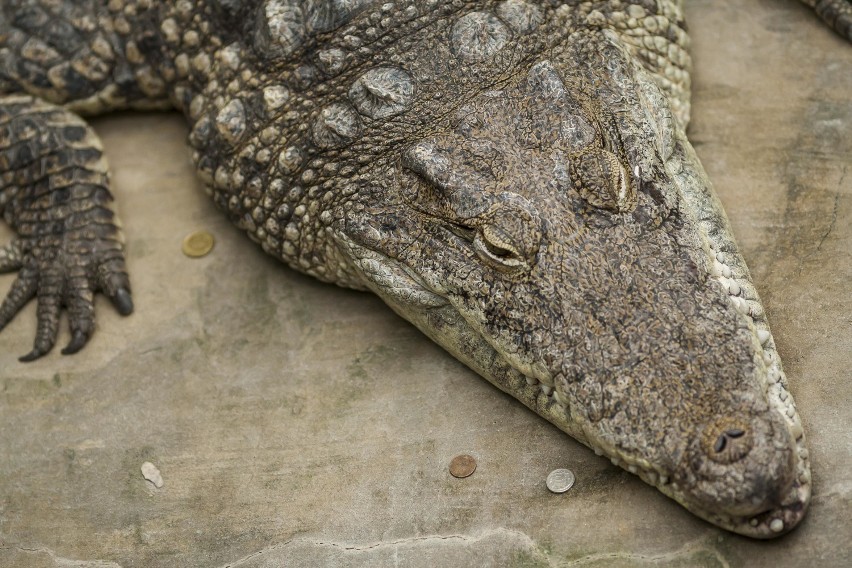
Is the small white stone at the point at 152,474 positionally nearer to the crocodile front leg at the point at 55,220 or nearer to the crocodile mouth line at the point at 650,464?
the crocodile front leg at the point at 55,220

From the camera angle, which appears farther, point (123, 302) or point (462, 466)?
point (123, 302)

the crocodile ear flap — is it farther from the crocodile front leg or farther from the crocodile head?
the crocodile front leg

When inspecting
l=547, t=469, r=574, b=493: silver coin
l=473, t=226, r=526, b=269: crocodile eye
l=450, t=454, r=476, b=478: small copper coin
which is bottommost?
l=450, t=454, r=476, b=478: small copper coin

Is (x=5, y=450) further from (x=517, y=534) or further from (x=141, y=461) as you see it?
(x=517, y=534)

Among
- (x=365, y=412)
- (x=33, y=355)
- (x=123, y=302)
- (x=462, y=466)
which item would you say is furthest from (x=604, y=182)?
(x=33, y=355)

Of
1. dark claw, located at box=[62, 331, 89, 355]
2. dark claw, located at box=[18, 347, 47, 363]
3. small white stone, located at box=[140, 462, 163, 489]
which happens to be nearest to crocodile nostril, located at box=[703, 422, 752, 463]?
small white stone, located at box=[140, 462, 163, 489]

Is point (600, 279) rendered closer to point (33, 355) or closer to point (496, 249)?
point (496, 249)

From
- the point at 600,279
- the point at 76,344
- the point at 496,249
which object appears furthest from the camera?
the point at 76,344

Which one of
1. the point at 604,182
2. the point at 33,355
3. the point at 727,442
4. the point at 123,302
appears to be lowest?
the point at 33,355
